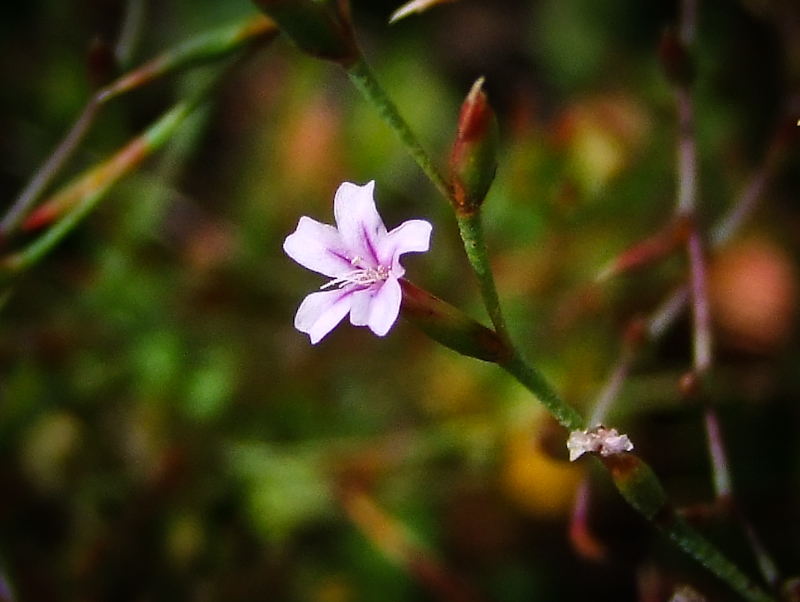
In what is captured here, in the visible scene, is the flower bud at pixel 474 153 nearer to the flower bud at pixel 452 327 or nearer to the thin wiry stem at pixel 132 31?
the flower bud at pixel 452 327

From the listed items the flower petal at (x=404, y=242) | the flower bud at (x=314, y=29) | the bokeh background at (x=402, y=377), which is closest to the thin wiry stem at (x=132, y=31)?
the bokeh background at (x=402, y=377)

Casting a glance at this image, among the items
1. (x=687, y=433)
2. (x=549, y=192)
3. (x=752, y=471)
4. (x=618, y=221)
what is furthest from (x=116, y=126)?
(x=752, y=471)

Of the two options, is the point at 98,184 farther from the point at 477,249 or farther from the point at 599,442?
the point at 599,442

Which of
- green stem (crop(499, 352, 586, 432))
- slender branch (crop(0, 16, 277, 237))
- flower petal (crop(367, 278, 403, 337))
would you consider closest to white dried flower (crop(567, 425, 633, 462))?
green stem (crop(499, 352, 586, 432))

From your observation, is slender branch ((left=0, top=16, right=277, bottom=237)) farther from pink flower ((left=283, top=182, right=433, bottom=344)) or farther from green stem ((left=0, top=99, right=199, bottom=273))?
pink flower ((left=283, top=182, right=433, bottom=344))

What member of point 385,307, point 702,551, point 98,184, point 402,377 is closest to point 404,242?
point 385,307

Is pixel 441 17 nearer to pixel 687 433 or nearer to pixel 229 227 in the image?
pixel 229 227
